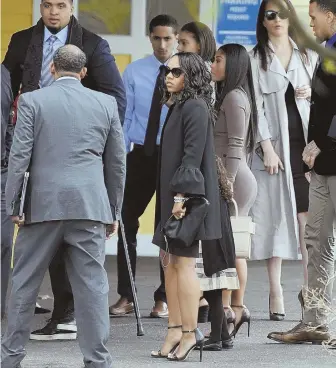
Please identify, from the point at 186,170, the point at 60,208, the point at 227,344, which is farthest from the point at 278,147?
the point at 60,208

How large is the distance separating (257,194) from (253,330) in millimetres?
1060

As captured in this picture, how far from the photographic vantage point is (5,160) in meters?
7.73

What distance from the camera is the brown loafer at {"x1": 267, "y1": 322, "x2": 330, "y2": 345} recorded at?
7.49 meters

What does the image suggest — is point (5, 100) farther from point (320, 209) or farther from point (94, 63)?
point (320, 209)

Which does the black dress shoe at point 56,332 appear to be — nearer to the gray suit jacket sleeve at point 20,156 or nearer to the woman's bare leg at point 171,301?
the woman's bare leg at point 171,301

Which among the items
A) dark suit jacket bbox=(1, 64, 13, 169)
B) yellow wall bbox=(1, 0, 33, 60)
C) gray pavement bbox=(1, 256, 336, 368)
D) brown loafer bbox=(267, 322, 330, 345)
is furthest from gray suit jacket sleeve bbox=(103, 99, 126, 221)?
yellow wall bbox=(1, 0, 33, 60)

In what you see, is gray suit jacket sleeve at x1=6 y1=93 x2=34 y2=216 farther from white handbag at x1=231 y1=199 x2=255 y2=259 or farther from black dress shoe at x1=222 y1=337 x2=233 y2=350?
black dress shoe at x1=222 y1=337 x2=233 y2=350

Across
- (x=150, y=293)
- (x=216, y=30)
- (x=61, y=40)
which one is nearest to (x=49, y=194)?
(x=61, y=40)

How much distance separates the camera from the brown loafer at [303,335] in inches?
295

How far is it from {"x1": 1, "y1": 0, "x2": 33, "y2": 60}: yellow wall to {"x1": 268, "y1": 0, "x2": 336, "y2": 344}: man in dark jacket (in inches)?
178

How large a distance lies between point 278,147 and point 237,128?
1.04 meters

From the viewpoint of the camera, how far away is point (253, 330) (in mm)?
8180

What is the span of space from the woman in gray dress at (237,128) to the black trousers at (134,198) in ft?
3.09

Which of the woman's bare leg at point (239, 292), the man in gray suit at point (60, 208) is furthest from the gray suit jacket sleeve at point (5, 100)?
the woman's bare leg at point (239, 292)
